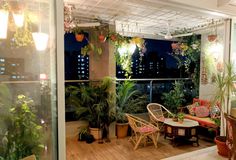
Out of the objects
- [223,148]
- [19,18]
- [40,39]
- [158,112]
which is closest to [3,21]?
[19,18]

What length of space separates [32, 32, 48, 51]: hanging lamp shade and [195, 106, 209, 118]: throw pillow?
4.16 m

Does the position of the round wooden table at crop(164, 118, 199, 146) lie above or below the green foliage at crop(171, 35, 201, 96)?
below

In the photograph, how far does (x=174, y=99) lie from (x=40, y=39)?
14.3 ft

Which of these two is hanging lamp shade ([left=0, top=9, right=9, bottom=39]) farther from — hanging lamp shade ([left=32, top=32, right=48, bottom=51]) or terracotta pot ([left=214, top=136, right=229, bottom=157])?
terracotta pot ([left=214, top=136, right=229, bottom=157])

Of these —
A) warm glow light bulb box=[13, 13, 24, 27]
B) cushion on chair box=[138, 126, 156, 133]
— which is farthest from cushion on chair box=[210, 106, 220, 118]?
warm glow light bulb box=[13, 13, 24, 27]

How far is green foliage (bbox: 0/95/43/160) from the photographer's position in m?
1.95

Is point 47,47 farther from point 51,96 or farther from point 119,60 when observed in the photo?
point 119,60

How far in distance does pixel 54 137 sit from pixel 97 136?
7.82 ft

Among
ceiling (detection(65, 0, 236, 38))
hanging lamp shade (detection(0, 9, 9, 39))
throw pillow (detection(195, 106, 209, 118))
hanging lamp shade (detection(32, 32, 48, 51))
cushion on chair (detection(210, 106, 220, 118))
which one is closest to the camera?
hanging lamp shade (detection(0, 9, 9, 39))

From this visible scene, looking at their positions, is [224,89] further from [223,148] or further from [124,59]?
[124,59]

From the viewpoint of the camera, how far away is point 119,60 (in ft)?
16.0

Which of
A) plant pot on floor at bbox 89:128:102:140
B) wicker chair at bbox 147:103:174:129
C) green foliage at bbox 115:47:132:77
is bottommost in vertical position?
plant pot on floor at bbox 89:128:102:140

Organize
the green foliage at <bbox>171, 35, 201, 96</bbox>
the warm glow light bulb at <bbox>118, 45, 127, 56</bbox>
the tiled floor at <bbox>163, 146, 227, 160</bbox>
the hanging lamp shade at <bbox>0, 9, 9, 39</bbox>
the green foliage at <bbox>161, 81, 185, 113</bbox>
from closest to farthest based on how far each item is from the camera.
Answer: the hanging lamp shade at <bbox>0, 9, 9, 39</bbox>
the tiled floor at <bbox>163, 146, 227, 160</bbox>
the warm glow light bulb at <bbox>118, 45, 127, 56</bbox>
the green foliage at <bbox>161, 81, 185, 113</bbox>
the green foliage at <bbox>171, 35, 201, 96</bbox>

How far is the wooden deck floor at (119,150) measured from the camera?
358 centimetres
